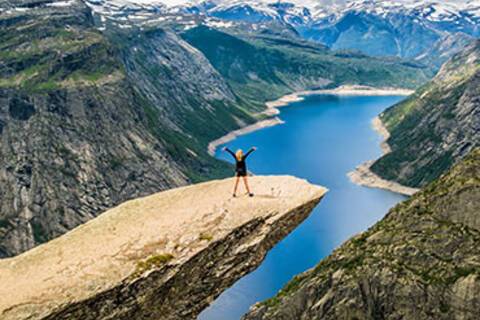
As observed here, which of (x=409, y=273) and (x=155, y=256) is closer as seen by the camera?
(x=155, y=256)

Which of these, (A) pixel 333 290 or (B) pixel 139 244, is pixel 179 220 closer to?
(B) pixel 139 244

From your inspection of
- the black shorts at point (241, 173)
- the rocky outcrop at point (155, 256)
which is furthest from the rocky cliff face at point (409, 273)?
the rocky outcrop at point (155, 256)

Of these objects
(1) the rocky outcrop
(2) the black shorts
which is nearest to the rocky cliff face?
(2) the black shorts

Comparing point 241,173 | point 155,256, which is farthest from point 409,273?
point 155,256

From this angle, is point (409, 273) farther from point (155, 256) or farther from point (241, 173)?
point (155, 256)

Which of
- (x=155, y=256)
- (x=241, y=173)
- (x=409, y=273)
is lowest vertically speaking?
(x=409, y=273)

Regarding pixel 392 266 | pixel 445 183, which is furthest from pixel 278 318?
pixel 445 183

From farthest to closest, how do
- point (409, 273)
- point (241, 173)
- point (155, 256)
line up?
point (409, 273)
point (241, 173)
point (155, 256)
